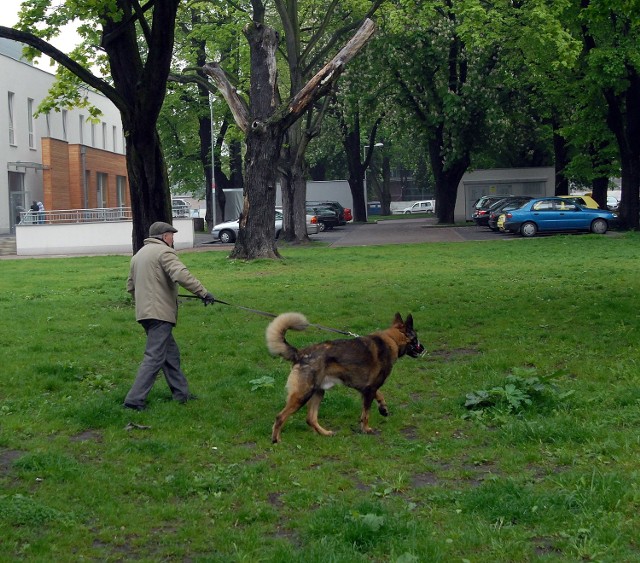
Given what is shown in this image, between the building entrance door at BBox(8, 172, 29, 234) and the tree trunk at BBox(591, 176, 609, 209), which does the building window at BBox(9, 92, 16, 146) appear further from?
Result: the tree trunk at BBox(591, 176, 609, 209)

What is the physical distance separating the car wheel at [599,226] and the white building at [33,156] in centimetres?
2656

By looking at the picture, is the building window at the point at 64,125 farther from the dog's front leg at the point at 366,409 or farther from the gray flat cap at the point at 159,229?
the dog's front leg at the point at 366,409

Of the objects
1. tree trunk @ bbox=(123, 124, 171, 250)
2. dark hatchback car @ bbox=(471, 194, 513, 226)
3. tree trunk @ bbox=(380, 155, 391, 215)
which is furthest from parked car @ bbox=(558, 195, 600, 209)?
tree trunk @ bbox=(380, 155, 391, 215)

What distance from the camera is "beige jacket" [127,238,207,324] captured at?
29.5 ft

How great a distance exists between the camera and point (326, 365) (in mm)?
8008

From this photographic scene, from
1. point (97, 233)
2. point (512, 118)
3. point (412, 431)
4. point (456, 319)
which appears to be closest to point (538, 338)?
point (456, 319)

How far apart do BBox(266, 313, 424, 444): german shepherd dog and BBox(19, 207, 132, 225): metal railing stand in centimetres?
3247

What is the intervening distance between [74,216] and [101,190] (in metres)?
22.5

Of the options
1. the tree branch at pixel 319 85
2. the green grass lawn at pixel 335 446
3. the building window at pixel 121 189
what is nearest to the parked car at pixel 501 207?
the tree branch at pixel 319 85

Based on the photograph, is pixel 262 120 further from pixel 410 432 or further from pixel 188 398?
pixel 410 432

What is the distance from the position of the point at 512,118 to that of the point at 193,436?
42661 millimetres

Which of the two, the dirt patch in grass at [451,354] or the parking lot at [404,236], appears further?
the parking lot at [404,236]

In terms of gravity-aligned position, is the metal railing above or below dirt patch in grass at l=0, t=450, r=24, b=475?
above

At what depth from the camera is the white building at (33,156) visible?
171ft
